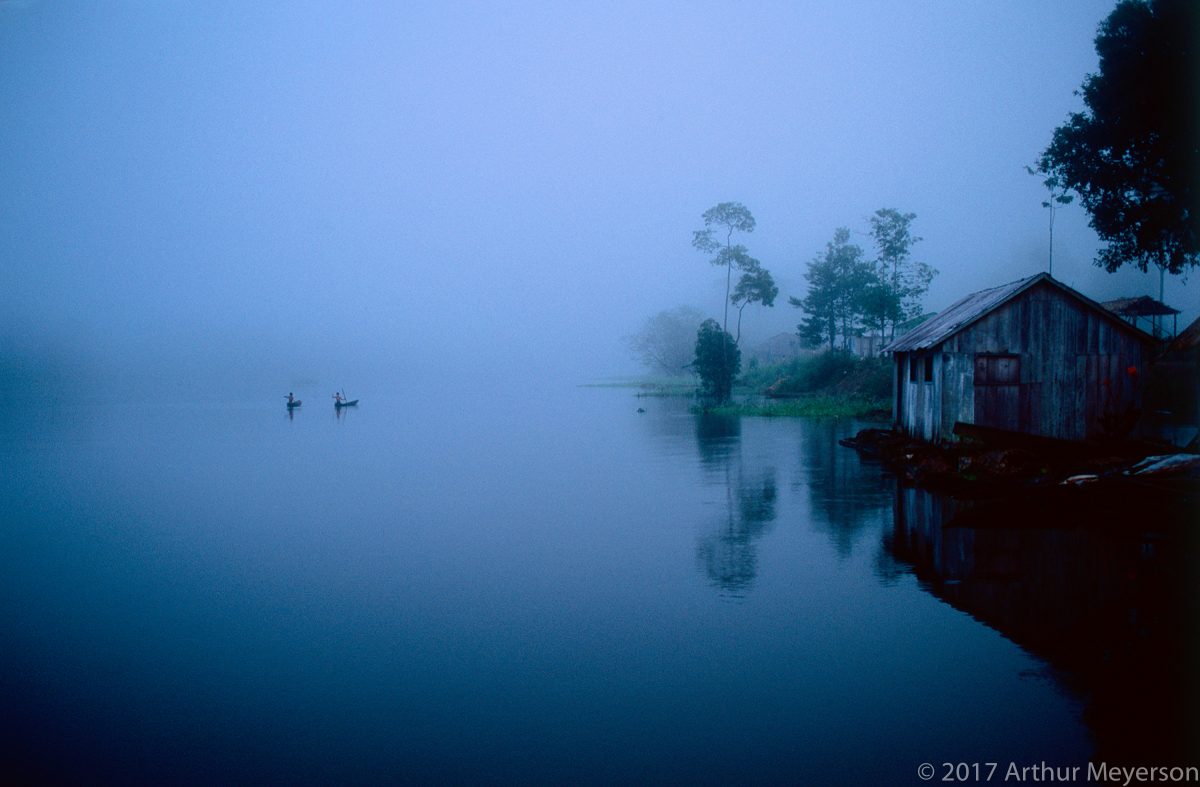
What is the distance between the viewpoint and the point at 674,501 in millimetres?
19453

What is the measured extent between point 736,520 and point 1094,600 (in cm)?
745

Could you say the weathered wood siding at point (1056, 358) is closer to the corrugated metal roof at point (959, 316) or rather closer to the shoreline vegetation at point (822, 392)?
the corrugated metal roof at point (959, 316)

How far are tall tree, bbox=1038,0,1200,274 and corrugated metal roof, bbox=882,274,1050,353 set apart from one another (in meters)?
5.94

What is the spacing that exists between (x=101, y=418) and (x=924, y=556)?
59.8m

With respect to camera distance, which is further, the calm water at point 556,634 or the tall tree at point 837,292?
the tall tree at point 837,292

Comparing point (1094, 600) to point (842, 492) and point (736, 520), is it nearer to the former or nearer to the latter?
point (736, 520)

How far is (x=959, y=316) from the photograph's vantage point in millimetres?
24359

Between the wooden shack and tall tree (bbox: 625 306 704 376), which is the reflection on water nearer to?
the wooden shack

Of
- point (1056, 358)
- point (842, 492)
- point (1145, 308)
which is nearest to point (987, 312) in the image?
point (1056, 358)

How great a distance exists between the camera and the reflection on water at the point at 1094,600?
719 centimetres

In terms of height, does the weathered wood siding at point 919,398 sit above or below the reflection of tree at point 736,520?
above

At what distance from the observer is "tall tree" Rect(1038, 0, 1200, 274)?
24.1 meters

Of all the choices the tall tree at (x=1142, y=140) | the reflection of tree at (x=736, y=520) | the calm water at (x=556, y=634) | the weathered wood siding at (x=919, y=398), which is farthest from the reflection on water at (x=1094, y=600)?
the tall tree at (x=1142, y=140)

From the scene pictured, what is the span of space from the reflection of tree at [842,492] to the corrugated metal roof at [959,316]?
426 cm
